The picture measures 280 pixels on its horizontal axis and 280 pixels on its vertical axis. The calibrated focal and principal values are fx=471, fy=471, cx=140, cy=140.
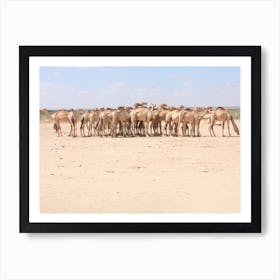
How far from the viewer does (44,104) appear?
8.25 feet

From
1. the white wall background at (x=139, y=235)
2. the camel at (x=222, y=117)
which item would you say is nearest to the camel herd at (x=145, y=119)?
the camel at (x=222, y=117)

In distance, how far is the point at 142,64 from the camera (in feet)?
8.23

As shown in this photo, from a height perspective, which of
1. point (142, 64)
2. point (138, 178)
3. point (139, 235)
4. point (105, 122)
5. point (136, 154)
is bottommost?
point (139, 235)

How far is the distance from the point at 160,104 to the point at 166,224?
638 mm

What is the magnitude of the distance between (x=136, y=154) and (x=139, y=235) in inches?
17.1

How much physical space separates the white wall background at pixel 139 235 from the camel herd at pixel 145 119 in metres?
0.27

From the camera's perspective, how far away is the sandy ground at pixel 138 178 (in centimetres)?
250

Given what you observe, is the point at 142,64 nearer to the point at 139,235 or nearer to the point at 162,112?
the point at 162,112

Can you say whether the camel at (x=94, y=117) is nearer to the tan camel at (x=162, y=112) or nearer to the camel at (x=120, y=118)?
the camel at (x=120, y=118)

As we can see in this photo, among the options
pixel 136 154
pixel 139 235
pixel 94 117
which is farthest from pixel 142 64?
pixel 139 235
